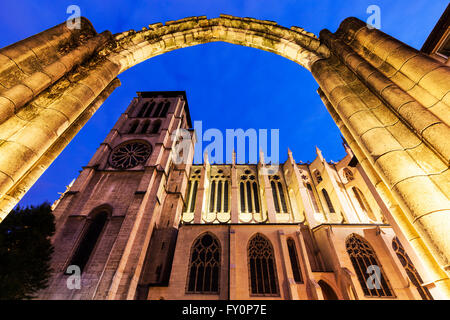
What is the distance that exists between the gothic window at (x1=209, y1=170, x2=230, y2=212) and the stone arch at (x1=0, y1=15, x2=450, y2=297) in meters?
17.2

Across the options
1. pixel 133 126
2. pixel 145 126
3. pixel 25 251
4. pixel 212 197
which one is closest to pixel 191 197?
pixel 212 197

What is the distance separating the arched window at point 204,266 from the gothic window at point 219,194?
5.39 m

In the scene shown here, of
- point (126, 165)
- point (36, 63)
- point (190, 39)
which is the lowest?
point (36, 63)

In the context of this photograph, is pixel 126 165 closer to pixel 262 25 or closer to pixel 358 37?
pixel 262 25

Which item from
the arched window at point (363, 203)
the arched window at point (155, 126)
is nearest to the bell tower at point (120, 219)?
the arched window at point (155, 126)

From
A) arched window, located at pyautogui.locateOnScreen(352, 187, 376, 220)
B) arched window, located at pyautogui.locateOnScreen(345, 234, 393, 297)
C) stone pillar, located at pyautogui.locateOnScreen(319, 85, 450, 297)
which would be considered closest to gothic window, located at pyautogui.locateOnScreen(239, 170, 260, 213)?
arched window, located at pyautogui.locateOnScreen(345, 234, 393, 297)

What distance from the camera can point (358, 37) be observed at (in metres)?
3.45

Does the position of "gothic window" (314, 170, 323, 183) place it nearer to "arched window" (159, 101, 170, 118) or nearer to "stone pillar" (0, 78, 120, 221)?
"arched window" (159, 101, 170, 118)

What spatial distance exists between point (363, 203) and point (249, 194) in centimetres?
1051

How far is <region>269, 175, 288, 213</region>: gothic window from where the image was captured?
20.0m
